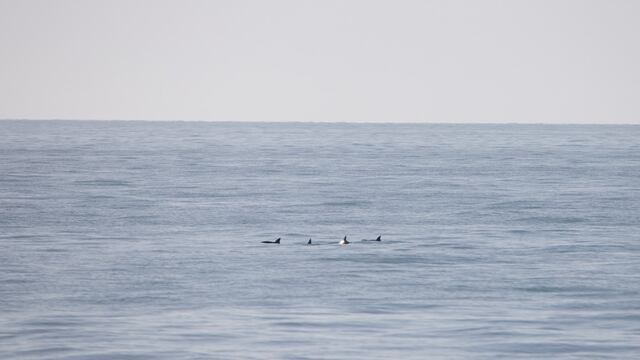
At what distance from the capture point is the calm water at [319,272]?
27.2 metres

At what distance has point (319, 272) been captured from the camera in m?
36.7

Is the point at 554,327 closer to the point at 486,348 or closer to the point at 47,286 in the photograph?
the point at 486,348

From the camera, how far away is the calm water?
1071 inches

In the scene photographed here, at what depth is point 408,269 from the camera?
123ft

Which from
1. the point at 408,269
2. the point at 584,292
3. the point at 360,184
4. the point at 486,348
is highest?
the point at 360,184

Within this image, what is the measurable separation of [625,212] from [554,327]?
2752cm

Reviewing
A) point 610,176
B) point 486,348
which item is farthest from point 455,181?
point 486,348

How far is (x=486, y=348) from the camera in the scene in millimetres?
26562

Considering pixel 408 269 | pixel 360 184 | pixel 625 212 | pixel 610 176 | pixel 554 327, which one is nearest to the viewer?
pixel 554 327

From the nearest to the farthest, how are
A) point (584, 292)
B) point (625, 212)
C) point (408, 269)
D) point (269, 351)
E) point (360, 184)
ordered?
point (269, 351), point (584, 292), point (408, 269), point (625, 212), point (360, 184)

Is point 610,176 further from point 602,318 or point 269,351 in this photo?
point 269,351

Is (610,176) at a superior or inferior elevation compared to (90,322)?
superior

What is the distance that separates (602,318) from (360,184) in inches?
1878

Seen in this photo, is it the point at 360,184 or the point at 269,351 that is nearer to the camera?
the point at 269,351
